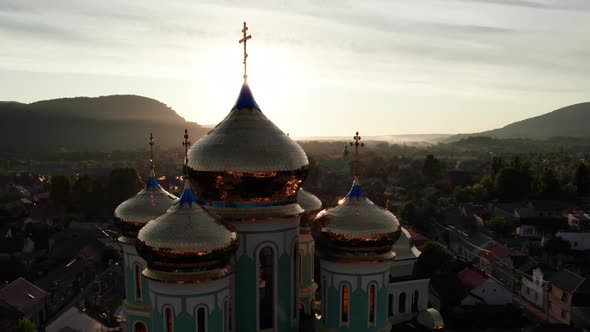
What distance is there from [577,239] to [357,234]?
36364 millimetres

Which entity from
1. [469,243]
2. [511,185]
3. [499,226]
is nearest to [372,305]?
[469,243]

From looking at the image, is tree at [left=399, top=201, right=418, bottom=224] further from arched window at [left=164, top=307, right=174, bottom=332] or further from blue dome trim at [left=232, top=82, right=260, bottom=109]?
arched window at [left=164, top=307, right=174, bottom=332]

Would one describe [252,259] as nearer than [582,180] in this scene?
Yes

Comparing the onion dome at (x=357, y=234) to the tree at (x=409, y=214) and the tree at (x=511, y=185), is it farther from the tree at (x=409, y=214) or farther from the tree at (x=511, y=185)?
the tree at (x=511, y=185)

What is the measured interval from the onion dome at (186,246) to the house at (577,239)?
125ft

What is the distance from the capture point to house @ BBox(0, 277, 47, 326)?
27078 millimetres

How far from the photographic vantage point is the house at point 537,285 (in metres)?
30.4

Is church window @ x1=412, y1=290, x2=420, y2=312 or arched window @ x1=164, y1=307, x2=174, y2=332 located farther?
church window @ x1=412, y1=290, x2=420, y2=312

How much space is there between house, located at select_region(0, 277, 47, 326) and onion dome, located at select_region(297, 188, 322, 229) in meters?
19.5

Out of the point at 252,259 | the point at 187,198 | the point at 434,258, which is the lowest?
the point at 434,258

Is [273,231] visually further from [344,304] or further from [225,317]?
[344,304]

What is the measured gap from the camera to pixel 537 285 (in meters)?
31.2

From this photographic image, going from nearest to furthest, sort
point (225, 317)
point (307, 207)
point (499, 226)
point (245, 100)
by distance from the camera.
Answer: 1. point (225, 317)
2. point (245, 100)
3. point (307, 207)
4. point (499, 226)

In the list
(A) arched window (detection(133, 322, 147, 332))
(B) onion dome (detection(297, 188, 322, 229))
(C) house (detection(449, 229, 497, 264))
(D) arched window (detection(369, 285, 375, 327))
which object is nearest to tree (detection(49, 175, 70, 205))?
(C) house (detection(449, 229, 497, 264))
